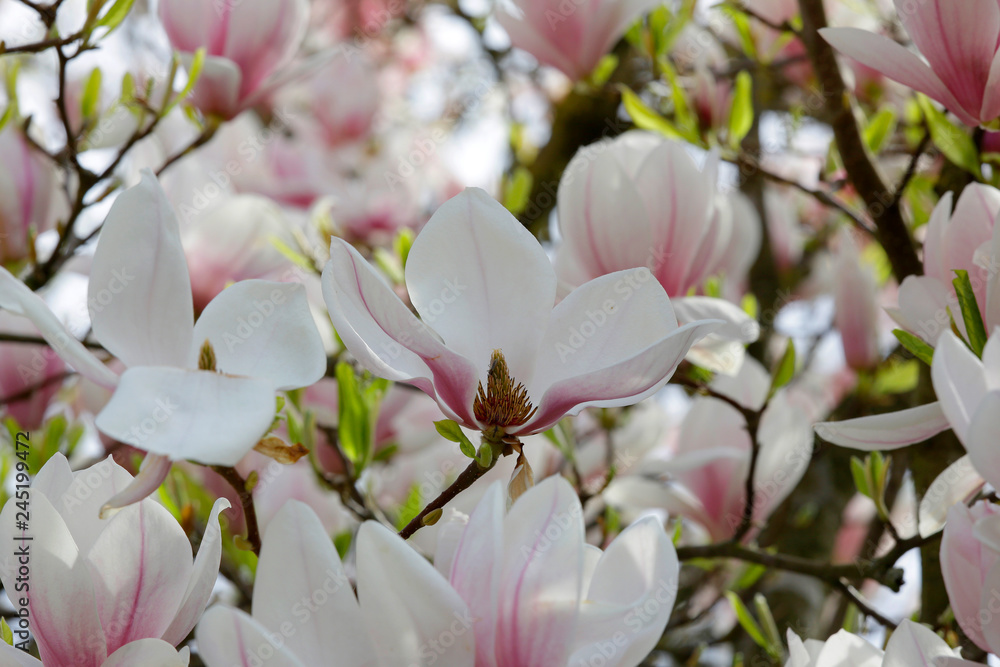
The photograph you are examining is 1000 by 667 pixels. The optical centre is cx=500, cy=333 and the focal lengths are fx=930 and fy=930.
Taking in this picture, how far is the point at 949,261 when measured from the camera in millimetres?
701

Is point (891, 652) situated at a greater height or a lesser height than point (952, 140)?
lesser

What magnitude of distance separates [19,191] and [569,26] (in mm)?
714

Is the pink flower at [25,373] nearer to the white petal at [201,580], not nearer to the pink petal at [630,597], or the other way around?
the white petal at [201,580]

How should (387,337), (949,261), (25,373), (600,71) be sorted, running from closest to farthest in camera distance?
(387,337), (949,261), (25,373), (600,71)

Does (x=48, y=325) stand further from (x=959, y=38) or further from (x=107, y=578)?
(x=959, y=38)

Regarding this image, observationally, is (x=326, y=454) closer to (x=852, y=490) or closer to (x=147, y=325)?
(x=147, y=325)

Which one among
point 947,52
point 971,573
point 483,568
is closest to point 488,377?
point 483,568

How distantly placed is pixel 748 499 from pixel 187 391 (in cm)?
69

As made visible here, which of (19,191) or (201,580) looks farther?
(19,191)

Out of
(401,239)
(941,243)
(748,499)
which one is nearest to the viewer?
(941,243)

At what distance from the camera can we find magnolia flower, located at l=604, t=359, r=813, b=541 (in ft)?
3.65

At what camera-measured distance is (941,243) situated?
0.71 m

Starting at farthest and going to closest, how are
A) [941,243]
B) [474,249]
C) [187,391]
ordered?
[941,243] < [474,249] < [187,391]

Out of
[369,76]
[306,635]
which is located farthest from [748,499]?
[369,76]
